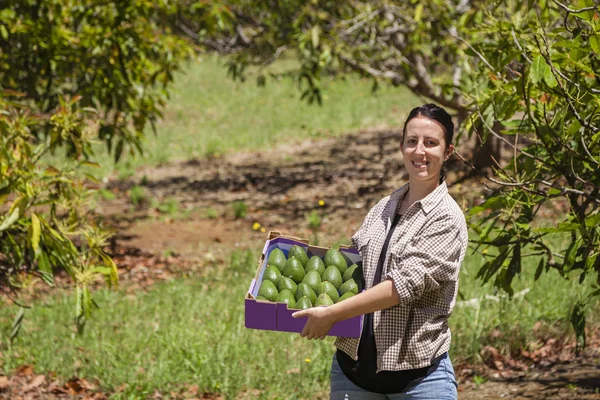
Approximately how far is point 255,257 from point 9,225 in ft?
12.7

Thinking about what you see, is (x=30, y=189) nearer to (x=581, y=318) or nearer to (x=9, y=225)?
(x=9, y=225)

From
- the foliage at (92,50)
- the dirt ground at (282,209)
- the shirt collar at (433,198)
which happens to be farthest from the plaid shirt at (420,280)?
the foliage at (92,50)

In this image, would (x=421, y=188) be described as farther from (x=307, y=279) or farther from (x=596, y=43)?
(x=596, y=43)

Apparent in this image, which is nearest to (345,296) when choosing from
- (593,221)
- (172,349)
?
(593,221)

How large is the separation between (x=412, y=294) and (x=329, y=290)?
0.29 meters

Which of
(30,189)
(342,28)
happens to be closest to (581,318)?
(30,189)

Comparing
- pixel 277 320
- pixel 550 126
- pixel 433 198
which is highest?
pixel 550 126

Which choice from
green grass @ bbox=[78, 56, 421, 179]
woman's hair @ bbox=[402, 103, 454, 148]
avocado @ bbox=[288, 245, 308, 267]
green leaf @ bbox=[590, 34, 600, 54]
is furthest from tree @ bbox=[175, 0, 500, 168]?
woman's hair @ bbox=[402, 103, 454, 148]

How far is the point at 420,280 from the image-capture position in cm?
237

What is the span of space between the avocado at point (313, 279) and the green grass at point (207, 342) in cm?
211

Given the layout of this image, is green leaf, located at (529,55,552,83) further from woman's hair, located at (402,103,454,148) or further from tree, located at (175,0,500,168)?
tree, located at (175,0,500,168)

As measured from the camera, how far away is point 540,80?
3.33 meters

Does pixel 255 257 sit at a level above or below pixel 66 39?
below

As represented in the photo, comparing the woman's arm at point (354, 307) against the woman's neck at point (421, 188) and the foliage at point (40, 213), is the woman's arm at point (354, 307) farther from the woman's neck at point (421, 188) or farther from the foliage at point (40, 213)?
the foliage at point (40, 213)
